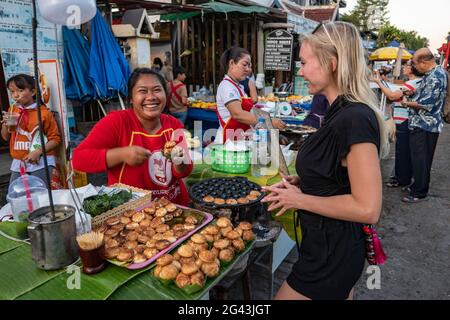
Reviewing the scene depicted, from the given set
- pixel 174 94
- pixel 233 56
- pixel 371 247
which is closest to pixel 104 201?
pixel 371 247

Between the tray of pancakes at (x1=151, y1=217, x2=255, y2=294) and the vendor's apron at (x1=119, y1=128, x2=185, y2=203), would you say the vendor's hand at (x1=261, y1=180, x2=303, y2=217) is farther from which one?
the vendor's apron at (x1=119, y1=128, x2=185, y2=203)

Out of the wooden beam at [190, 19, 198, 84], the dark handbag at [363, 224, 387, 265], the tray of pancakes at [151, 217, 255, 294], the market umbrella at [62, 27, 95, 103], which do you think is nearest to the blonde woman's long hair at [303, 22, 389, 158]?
the dark handbag at [363, 224, 387, 265]

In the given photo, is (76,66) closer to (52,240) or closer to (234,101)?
(234,101)

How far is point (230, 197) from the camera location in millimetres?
2078

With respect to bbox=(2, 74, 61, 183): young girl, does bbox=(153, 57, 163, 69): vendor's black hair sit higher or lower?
higher

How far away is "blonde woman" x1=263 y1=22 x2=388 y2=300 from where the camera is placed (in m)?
1.33

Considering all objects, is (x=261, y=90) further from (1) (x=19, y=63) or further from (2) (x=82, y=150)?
(2) (x=82, y=150)

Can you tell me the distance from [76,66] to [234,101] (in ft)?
7.72

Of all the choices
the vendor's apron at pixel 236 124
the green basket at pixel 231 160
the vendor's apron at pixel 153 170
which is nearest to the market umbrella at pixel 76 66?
the vendor's apron at pixel 236 124

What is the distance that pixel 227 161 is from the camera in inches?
114

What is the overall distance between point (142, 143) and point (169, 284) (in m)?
1.17

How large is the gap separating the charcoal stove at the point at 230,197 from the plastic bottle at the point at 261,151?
63 cm

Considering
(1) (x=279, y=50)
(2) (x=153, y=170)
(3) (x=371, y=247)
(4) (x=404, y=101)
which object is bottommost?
A: (3) (x=371, y=247)

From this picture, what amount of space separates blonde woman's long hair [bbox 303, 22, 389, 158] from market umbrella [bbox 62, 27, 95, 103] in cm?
375
